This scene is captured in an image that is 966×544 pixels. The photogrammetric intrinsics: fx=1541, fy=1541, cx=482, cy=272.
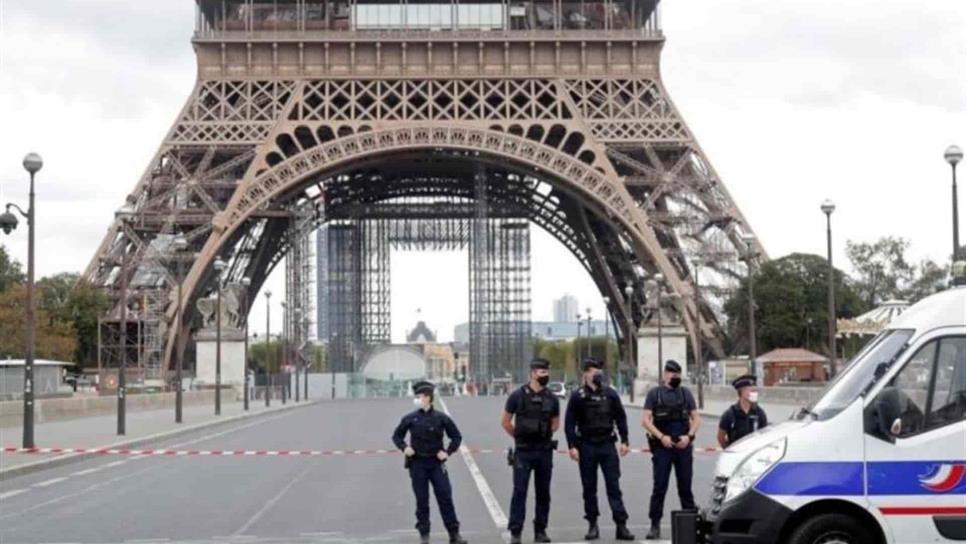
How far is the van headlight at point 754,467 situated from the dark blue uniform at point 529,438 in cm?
302

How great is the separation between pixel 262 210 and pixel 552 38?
15210 millimetres

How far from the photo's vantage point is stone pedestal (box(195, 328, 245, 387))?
7269 cm

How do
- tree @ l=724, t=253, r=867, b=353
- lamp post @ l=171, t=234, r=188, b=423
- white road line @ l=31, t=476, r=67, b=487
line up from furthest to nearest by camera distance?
tree @ l=724, t=253, r=867, b=353
lamp post @ l=171, t=234, r=188, b=423
white road line @ l=31, t=476, r=67, b=487

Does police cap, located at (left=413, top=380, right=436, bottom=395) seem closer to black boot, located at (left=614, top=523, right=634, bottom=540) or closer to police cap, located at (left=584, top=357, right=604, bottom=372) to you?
police cap, located at (left=584, top=357, right=604, bottom=372)

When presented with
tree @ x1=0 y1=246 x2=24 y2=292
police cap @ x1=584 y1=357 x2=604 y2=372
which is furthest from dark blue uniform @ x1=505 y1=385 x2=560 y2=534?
tree @ x1=0 y1=246 x2=24 y2=292

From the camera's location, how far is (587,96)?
6919 cm

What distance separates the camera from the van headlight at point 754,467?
36.1ft

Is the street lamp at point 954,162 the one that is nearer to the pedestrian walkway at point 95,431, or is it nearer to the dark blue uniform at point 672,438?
the dark blue uniform at point 672,438

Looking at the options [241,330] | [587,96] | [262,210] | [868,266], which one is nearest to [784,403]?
[587,96]

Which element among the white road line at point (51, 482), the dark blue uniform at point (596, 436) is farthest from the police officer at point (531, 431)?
the white road line at point (51, 482)

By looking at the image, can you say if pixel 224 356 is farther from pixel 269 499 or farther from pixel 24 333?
pixel 269 499

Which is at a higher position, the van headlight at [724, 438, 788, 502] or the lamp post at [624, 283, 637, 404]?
the lamp post at [624, 283, 637, 404]

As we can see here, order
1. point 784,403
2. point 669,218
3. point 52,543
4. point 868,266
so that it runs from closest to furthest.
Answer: point 52,543, point 784,403, point 669,218, point 868,266

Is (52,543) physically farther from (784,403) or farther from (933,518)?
(784,403)
